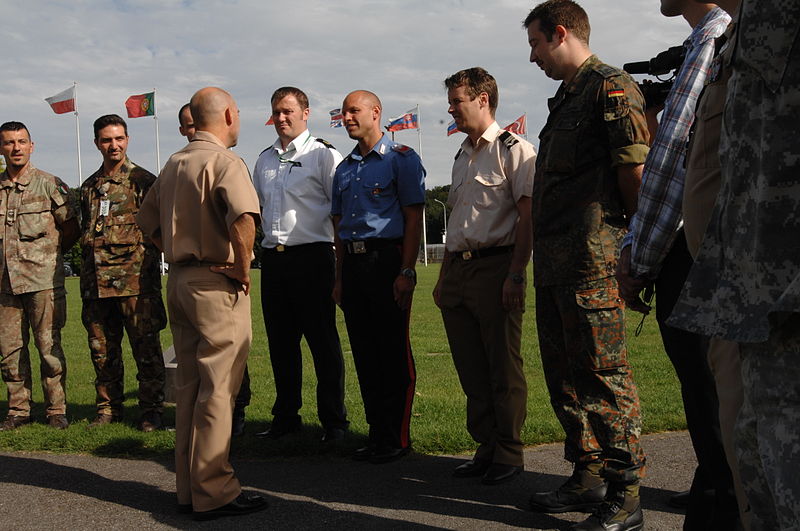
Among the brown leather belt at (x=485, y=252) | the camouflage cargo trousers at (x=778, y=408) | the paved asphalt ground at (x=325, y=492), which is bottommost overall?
the paved asphalt ground at (x=325, y=492)

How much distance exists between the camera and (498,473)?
4.67 meters

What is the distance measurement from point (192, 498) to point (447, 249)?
213 centimetres

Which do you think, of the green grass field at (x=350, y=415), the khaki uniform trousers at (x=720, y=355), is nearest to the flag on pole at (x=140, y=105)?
the green grass field at (x=350, y=415)

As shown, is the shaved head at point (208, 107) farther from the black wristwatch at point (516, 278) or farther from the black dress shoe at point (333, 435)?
the black dress shoe at point (333, 435)

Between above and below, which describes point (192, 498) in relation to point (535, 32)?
below

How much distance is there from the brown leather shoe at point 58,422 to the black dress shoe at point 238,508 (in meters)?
2.76

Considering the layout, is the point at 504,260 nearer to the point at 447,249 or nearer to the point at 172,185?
the point at 447,249

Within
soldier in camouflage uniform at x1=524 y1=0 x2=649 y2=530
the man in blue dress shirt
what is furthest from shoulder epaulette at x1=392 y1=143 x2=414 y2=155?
soldier in camouflage uniform at x1=524 y1=0 x2=649 y2=530

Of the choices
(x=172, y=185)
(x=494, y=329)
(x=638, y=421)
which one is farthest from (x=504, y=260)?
→ (x=172, y=185)

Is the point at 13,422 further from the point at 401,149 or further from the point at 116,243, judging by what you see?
the point at 401,149

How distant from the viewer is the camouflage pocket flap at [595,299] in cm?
385

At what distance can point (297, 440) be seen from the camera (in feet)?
19.0

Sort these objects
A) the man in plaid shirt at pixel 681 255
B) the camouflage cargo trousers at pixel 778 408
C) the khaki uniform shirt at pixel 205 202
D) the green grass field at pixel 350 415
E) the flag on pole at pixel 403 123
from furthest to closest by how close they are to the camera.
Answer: the flag on pole at pixel 403 123, the green grass field at pixel 350 415, the khaki uniform shirt at pixel 205 202, the man in plaid shirt at pixel 681 255, the camouflage cargo trousers at pixel 778 408

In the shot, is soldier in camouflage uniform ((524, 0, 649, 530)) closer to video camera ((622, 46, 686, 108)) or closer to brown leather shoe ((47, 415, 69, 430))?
video camera ((622, 46, 686, 108))
